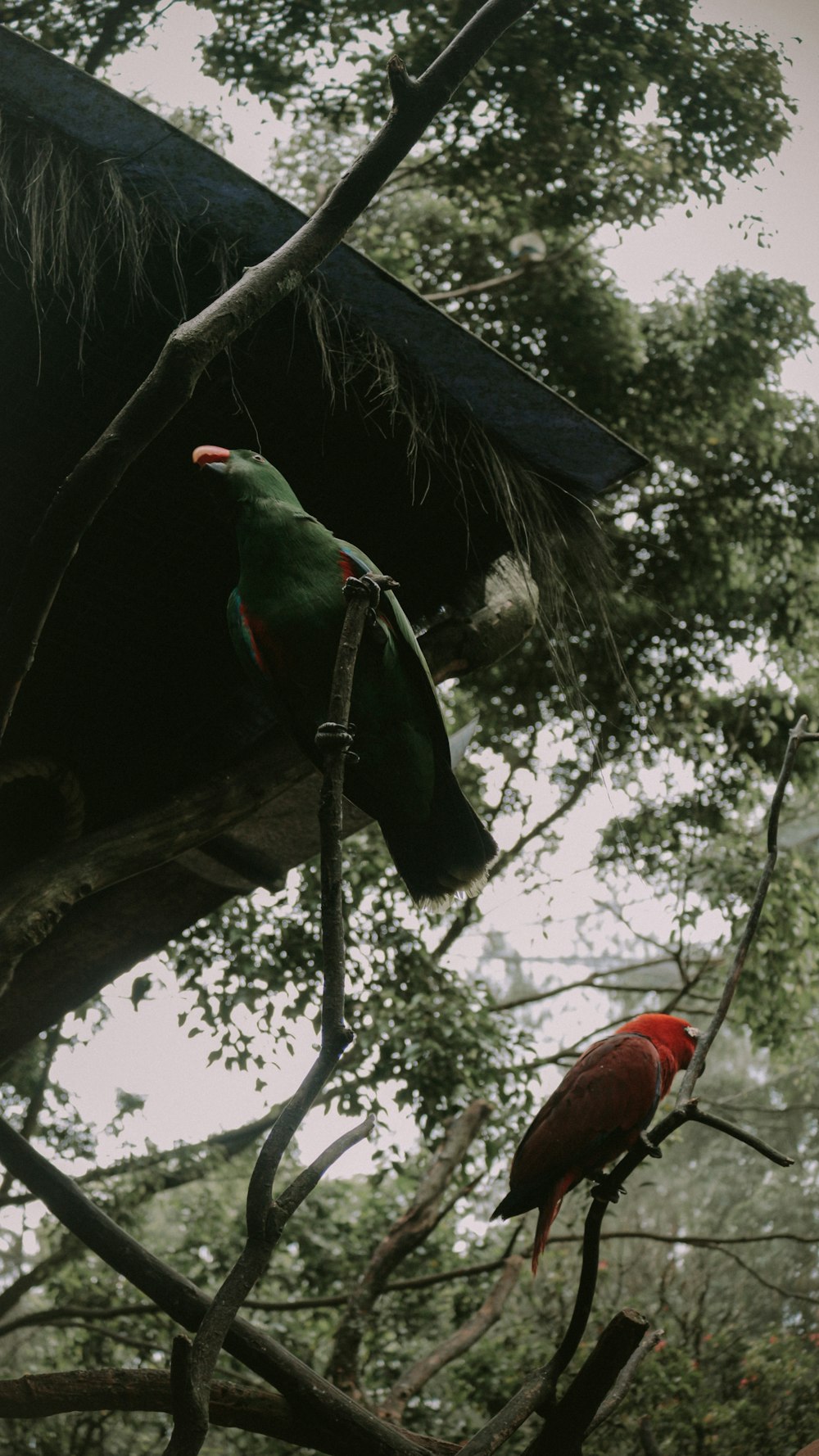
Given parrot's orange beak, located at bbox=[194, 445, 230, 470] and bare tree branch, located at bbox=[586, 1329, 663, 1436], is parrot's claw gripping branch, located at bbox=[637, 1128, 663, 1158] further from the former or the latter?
parrot's orange beak, located at bbox=[194, 445, 230, 470]

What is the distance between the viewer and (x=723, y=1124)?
1.89 m

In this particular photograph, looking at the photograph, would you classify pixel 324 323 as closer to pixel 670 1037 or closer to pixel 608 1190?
pixel 670 1037

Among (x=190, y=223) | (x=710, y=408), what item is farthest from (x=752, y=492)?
(x=190, y=223)

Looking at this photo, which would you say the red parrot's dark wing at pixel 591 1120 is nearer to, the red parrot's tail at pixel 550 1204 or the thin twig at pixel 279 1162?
the red parrot's tail at pixel 550 1204

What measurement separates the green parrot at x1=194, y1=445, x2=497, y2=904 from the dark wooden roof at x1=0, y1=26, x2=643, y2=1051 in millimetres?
164

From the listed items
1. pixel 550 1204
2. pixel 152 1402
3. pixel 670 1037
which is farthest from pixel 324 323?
pixel 152 1402

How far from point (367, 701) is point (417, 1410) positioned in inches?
191

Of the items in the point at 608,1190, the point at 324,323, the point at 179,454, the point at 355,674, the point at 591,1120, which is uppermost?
the point at 324,323

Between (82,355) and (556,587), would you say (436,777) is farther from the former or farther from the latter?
(82,355)

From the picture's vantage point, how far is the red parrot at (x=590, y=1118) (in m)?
2.56

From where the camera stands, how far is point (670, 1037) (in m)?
2.75

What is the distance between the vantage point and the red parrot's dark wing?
256cm

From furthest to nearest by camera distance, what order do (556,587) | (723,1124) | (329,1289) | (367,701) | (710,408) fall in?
(710,408), (329,1289), (556,587), (367,701), (723,1124)

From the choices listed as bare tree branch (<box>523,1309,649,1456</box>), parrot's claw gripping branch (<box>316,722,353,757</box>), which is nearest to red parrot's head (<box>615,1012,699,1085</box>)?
bare tree branch (<box>523,1309,649,1456</box>)
